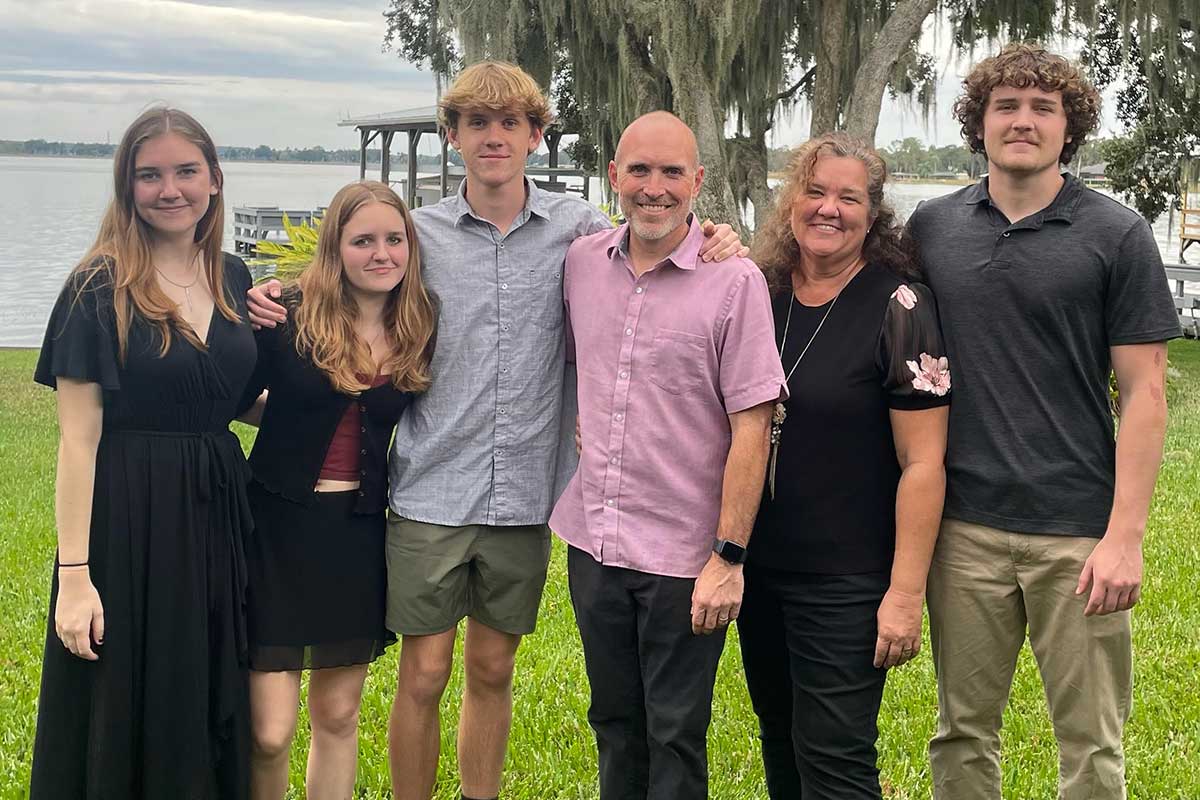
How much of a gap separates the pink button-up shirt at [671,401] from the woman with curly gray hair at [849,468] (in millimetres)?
148

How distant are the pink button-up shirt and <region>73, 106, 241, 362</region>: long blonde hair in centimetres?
103

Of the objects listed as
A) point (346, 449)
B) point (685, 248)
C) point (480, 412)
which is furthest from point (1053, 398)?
point (346, 449)

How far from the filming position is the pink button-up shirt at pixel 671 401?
2898 millimetres

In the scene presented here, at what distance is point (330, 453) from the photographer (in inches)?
126

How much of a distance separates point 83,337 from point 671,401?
143 centimetres

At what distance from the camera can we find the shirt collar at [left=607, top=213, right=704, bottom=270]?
2955 millimetres

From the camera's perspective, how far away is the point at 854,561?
9.46 ft

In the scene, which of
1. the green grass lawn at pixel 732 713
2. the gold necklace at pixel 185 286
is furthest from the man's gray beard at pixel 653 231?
the green grass lawn at pixel 732 713

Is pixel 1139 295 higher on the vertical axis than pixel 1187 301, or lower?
lower

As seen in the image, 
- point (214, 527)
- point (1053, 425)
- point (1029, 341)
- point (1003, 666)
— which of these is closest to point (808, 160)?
point (1029, 341)

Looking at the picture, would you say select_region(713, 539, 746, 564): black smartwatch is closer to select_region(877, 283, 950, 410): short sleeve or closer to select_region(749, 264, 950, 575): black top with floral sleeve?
select_region(749, 264, 950, 575): black top with floral sleeve

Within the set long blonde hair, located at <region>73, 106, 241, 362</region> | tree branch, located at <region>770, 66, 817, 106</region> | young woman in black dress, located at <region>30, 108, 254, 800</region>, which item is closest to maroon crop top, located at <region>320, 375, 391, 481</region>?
young woman in black dress, located at <region>30, 108, 254, 800</region>

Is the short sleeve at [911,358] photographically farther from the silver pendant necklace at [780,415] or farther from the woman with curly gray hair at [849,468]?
the silver pendant necklace at [780,415]

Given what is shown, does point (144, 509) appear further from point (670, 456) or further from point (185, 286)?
point (670, 456)
